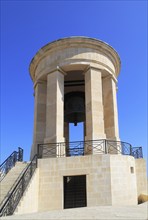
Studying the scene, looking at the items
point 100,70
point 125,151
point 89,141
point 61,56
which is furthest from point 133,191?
point 61,56

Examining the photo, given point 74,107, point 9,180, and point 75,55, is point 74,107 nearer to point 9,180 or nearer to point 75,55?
point 75,55

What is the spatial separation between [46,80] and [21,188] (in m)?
8.43

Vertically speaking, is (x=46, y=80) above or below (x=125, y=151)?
above

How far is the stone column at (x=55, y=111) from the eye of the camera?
522 inches

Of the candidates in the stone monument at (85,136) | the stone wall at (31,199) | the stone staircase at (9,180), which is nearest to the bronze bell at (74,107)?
the stone monument at (85,136)

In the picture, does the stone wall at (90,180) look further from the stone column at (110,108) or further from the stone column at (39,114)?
the stone column at (39,114)

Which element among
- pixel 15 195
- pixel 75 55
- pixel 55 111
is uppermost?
pixel 75 55

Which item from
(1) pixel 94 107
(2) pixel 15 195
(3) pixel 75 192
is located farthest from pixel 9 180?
(1) pixel 94 107

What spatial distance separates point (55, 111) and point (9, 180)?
4.81 m

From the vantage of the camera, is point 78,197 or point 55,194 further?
point 78,197

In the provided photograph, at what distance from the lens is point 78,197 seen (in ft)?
40.7

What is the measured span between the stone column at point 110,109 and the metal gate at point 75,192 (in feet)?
10.6

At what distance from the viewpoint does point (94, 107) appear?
44.9ft

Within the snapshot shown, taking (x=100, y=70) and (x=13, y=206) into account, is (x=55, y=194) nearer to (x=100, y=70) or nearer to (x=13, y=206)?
(x=13, y=206)
